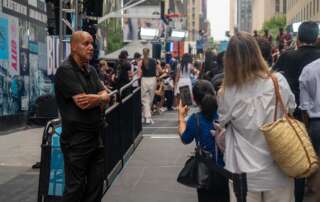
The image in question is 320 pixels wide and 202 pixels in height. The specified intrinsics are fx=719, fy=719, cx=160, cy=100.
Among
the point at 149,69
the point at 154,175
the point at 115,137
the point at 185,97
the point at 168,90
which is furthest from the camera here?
the point at 168,90

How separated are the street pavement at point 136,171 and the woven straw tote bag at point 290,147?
7.13 feet

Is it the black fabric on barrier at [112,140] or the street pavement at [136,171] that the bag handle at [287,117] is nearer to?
the street pavement at [136,171]

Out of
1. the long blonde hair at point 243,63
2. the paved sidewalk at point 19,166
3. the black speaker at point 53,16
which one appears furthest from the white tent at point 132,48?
→ the long blonde hair at point 243,63

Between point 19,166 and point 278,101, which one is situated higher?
point 278,101

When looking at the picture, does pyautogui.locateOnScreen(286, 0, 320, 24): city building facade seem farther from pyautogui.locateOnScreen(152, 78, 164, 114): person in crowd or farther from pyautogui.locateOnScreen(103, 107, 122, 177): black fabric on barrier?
pyautogui.locateOnScreen(103, 107, 122, 177): black fabric on barrier

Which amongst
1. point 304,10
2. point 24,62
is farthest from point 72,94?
point 304,10

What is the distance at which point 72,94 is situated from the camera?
6.37m

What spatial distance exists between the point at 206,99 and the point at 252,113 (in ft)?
3.41

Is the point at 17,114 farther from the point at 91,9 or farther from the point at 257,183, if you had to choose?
the point at 257,183

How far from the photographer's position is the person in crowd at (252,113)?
4660 mm

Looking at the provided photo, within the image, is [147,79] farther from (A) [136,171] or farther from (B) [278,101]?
(B) [278,101]

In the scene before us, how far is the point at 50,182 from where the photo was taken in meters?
7.26

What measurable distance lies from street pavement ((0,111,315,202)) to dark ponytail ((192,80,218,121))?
1.60m

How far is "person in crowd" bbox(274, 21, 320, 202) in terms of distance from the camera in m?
7.01
